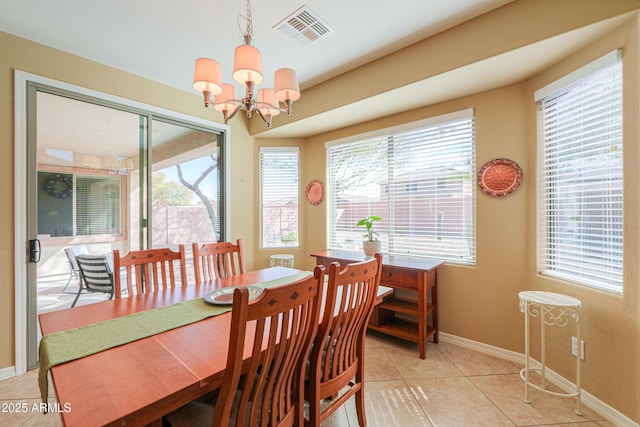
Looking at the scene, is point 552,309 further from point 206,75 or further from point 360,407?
point 206,75

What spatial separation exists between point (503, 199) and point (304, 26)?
2242 mm

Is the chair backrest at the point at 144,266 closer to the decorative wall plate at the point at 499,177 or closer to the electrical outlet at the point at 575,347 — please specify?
the decorative wall plate at the point at 499,177

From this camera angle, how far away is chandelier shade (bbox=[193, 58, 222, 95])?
163 cm

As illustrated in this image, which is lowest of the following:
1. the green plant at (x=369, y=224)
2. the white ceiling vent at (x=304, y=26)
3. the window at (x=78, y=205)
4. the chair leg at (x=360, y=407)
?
the chair leg at (x=360, y=407)

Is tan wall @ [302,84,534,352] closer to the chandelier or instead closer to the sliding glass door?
the chandelier

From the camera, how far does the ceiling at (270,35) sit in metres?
1.96

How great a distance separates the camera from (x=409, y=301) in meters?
2.87

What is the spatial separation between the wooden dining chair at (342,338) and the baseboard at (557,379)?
155 cm

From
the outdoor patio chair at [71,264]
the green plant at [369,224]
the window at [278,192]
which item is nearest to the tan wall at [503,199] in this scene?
the outdoor patio chair at [71,264]

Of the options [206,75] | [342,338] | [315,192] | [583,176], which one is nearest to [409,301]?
[342,338]

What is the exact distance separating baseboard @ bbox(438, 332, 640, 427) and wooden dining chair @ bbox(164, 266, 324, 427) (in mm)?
1973

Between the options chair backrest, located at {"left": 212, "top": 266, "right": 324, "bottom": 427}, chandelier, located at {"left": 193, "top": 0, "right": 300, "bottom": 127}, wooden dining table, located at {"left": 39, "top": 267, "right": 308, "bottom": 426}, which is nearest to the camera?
wooden dining table, located at {"left": 39, "top": 267, "right": 308, "bottom": 426}

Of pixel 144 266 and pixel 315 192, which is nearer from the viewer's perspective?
pixel 144 266

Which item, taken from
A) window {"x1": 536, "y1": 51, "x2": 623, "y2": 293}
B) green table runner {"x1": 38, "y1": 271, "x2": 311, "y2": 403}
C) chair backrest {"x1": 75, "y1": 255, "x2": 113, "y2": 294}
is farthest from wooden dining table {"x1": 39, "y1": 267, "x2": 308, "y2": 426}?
window {"x1": 536, "y1": 51, "x2": 623, "y2": 293}
